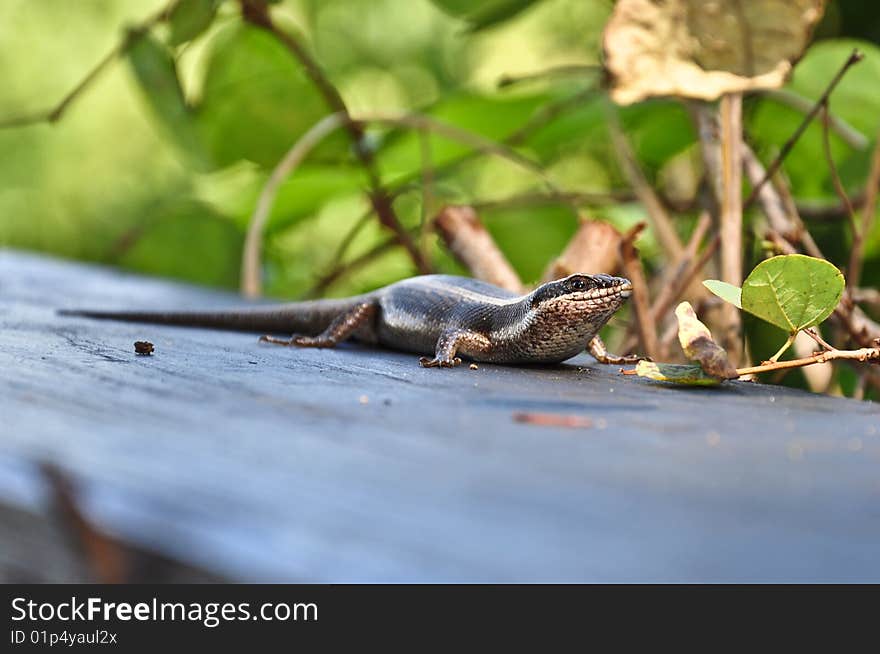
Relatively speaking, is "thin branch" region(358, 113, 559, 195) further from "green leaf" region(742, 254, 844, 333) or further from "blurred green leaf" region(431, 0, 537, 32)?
"green leaf" region(742, 254, 844, 333)

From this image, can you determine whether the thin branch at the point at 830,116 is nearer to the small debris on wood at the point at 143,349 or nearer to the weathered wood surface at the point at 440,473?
the weathered wood surface at the point at 440,473

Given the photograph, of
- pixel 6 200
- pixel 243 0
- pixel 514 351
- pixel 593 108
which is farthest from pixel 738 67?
pixel 6 200

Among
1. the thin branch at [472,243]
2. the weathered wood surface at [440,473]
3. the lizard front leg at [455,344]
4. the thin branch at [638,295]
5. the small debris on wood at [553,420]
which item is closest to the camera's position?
the weathered wood surface at [440,473]

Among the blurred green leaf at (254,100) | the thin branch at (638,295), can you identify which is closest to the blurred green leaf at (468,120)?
the blurred green leaf at (254,100)

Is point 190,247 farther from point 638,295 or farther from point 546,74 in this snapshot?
point 638,295

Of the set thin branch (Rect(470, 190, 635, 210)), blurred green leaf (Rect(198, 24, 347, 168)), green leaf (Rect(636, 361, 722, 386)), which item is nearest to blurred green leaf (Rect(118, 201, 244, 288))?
blurred green leaf (Rect(198, 24, 347, 168))
